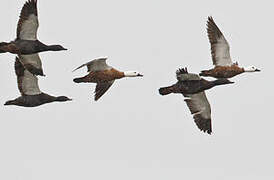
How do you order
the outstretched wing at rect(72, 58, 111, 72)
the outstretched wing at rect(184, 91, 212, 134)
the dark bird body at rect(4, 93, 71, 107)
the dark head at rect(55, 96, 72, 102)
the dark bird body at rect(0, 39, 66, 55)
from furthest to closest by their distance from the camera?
the outstretched wing at rect(184, 91, 212, 134) < the dark head at rect(55, 96, 72, 102) < the dark bird body at rect(4, 93, 71, 107) < the outstretched wing at rect(72, 58, 111, 72) < the dark bird body at rect(0, 39, 66, 55)

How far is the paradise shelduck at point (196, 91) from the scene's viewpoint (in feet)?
161

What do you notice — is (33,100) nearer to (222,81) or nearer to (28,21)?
(28,21)

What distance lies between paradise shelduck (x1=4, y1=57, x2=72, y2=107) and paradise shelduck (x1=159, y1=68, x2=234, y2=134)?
14.2ft

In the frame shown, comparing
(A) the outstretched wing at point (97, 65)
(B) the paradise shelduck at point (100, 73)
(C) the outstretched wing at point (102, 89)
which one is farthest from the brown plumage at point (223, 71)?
(C) the outstretched wing at point (102, 89)

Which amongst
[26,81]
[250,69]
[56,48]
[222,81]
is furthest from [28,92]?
[250,69]

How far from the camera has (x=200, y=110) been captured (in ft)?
168

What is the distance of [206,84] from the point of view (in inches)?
1930

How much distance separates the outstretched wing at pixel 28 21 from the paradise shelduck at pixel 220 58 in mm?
6549

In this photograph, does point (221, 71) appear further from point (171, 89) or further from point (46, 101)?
point (46, 101)

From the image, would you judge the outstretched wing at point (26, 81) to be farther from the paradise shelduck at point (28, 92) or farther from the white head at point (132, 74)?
the white head at point (132, 74)

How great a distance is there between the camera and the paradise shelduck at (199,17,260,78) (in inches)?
1935

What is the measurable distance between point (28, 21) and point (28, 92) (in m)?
3.93

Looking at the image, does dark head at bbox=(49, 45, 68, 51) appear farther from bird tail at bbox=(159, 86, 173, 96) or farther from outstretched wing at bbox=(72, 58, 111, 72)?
bird tail at bbox=(159, 86, 173, 96)

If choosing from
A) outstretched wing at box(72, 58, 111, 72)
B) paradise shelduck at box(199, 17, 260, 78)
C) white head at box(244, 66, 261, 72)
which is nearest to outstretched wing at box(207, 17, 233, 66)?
paradise shelduck at box(199, 17, 260, 78)
